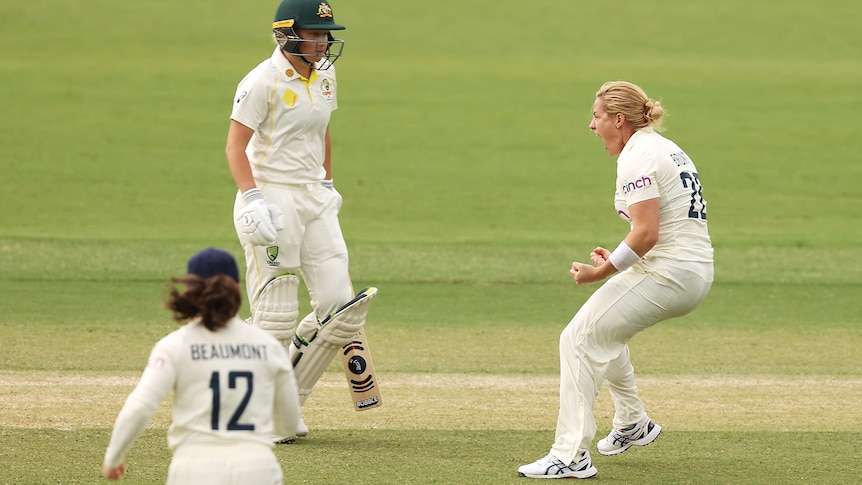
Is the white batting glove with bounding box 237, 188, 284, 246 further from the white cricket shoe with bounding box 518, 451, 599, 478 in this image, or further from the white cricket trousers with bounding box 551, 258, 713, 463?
the white cricket shoe with bounding box 518, 451, 599, 478

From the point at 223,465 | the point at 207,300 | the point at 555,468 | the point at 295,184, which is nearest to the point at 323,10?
the point at 295,184

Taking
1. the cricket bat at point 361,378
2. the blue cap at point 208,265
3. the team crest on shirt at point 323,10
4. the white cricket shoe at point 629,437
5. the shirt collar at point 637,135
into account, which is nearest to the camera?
the blue cap at point 208,265

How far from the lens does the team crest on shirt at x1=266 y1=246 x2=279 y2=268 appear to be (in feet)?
20.8

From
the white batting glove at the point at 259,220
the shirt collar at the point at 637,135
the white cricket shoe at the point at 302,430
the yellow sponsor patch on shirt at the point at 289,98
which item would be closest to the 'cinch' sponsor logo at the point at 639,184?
the shirt collar at the point at 637,135

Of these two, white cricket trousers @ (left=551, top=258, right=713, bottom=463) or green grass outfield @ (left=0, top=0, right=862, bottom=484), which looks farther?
green grass outfield @ (left=0, top=0, right=862, bottom=484)

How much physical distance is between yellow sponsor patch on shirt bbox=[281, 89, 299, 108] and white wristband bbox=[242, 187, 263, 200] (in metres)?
0.52

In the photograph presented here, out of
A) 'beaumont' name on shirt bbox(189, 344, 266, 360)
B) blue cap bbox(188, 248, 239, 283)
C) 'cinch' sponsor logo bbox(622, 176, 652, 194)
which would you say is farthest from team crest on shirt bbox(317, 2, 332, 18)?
'beaumont' name on shirt bbox(189, 344, 266, 360)

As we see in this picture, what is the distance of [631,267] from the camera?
5.96 m

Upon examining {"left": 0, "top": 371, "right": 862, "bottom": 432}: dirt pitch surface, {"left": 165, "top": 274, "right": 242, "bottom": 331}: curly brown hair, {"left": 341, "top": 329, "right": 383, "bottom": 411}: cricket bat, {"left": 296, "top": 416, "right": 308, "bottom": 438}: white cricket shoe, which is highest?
{"left": 165, "top": 274, "right": 242, "bottom": 331}: curly brown hair

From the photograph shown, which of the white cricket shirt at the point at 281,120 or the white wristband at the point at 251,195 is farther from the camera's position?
the white cricket shirt at the point at 281,120

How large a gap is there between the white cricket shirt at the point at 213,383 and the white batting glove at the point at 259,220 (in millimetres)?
2027

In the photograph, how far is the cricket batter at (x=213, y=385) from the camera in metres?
3.84

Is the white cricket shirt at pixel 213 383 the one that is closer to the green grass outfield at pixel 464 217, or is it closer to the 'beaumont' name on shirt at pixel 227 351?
the 'beaumont' name on shirt at pixel 227 351

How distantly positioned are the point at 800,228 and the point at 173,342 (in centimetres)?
1432
